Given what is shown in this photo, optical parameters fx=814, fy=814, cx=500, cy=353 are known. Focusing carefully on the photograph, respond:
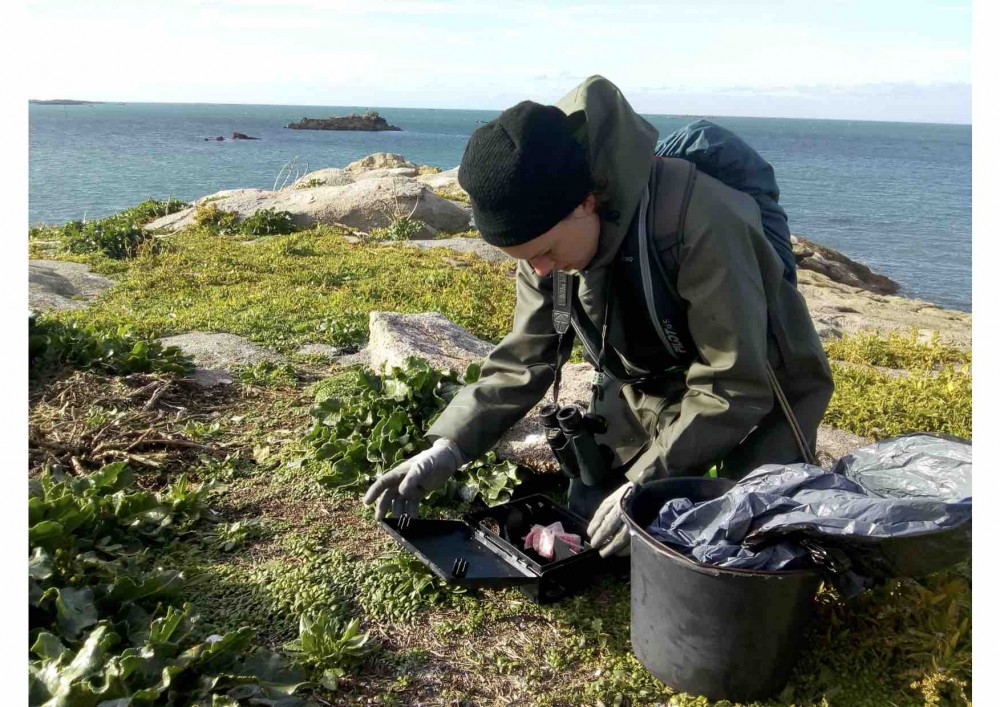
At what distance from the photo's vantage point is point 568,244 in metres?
2.67

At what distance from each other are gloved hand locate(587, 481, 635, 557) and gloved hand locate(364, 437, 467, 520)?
67 cm

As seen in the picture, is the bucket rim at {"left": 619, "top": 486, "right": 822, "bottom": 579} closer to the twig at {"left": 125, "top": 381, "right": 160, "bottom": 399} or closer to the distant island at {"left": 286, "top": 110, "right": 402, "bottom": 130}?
the twig at {"left": 125, "top": 381, "right": 160, "bottom": 399}

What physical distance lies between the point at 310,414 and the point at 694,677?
265 centimetres

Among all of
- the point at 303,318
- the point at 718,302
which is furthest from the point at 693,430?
the point at 303,318

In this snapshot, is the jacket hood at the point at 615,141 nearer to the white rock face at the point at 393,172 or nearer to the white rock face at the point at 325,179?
the white rock face at the point at 325,179

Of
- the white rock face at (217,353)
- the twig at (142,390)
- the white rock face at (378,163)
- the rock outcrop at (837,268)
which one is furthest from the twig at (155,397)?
the white rock face at (378,163)

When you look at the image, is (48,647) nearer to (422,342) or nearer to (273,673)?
(273,673)

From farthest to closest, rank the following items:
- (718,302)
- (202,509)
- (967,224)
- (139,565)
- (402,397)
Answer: (967,224) < (402,397) < (202,509) < (139,565) < (718,302)

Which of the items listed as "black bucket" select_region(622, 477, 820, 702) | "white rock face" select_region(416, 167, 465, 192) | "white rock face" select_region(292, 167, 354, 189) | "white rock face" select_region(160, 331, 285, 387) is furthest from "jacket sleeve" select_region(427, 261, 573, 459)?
"white rock face" select_region(416, 167, 465, 192)

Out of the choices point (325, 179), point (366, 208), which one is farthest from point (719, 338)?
point (325, 179)

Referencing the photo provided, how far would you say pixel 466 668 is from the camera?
8.89ft

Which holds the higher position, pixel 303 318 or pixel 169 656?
pixel 303 318

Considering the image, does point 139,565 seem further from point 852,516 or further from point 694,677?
point 852,516

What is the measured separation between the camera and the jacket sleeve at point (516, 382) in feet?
10.7
